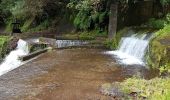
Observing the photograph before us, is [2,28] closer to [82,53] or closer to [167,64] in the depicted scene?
[82,53]

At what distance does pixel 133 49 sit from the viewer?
49.0 feet

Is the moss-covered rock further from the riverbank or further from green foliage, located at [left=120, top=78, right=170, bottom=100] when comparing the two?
the riverbank

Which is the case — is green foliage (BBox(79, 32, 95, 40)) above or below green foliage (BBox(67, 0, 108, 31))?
below

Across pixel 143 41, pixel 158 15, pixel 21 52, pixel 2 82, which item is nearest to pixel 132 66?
pixel 143 41

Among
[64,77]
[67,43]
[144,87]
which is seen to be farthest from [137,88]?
[67,43]

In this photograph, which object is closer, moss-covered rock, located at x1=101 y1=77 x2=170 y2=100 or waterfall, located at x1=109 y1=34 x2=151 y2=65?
moss-covered rock, located at x1=101 y1=77 x2=170 y2=100

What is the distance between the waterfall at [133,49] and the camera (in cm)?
1375

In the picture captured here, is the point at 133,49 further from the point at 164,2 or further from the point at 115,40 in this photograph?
the point at 164,2

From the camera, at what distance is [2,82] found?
9.86 m

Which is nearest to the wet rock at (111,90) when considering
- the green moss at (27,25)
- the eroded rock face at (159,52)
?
the eroded rock face at (159,52)

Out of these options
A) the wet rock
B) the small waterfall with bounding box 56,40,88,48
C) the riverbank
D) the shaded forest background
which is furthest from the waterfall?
the wet rock

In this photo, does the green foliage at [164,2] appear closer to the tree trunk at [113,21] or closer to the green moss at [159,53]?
the tree trunk at [113,21]

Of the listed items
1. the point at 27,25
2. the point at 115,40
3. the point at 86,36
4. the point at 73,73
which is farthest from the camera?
the point at 27,25

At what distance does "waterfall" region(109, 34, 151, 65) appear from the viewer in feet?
45.1
